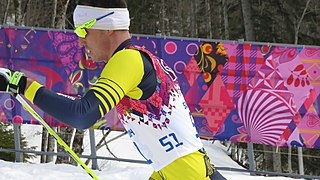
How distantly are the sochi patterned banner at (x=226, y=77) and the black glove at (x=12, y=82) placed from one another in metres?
3.75

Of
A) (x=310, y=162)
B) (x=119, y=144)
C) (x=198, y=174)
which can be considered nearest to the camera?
(x=198, y=174)

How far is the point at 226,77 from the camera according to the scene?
5.60 meters

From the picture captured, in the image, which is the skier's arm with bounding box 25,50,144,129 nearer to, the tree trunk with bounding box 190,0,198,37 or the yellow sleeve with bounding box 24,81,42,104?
the yellow sleeve with bounding box 24,81,42,104

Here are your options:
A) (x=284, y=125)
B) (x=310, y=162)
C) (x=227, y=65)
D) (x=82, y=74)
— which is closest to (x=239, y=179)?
(x=284, y=125)

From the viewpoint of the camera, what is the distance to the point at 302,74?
18.1ft

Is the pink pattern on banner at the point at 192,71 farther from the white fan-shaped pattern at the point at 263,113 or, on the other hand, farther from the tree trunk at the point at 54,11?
the tree trunk at the point at 54,11

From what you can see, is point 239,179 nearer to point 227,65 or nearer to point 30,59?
point 227,65

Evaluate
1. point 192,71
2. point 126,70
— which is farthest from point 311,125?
point 126,70

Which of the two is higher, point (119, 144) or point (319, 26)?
point (319, 26)

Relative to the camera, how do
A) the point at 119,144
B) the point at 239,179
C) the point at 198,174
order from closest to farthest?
the point at 198,174, the point at 239,179, the point at 119,144

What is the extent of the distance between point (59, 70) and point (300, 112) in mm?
2889

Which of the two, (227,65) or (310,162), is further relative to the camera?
(310,162)

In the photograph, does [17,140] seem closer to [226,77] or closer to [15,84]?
[226,77]

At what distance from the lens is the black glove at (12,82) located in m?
1.81
